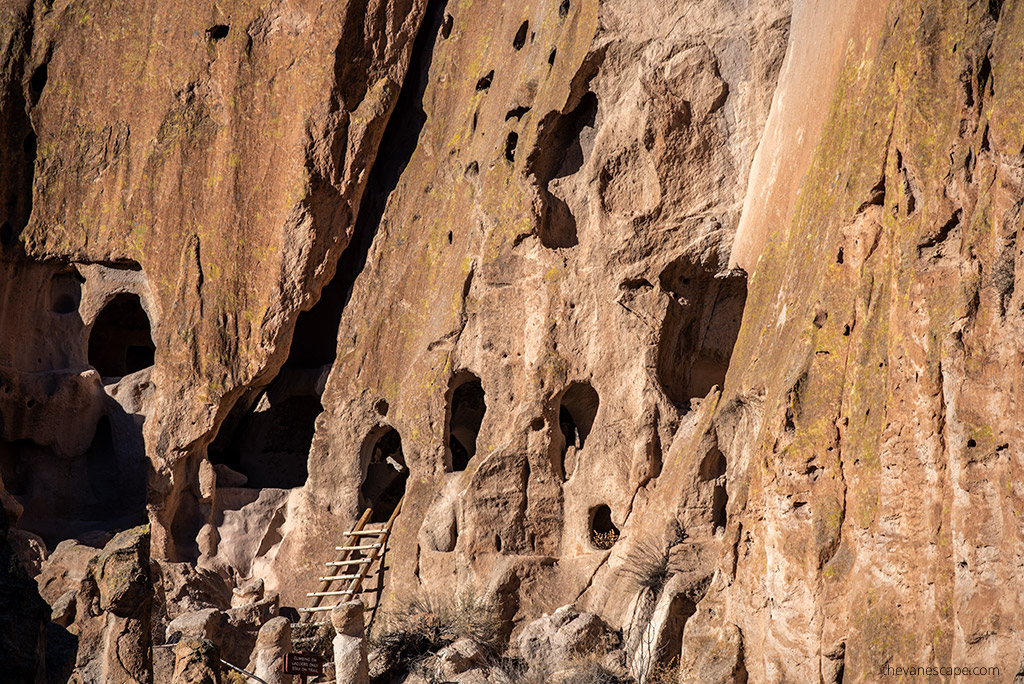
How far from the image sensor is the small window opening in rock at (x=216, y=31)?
18.3 m

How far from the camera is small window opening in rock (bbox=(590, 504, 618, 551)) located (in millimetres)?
13484

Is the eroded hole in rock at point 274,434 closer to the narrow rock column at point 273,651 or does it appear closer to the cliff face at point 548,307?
the cliff face at point 548,307

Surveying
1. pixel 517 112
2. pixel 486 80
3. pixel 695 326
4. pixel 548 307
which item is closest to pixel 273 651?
pixel 548 307

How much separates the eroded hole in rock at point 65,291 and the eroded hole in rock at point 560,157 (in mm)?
7806

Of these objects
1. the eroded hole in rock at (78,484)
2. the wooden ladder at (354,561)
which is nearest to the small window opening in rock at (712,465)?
the wooden ladder at (354,561)

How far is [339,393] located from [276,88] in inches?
180

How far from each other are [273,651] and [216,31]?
10321 mm

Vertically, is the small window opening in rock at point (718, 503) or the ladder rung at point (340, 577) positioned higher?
the small window opening in rock at point (718, 503)

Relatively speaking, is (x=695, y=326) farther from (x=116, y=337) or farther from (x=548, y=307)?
(x=116, y=337)

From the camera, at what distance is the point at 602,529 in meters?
14.4

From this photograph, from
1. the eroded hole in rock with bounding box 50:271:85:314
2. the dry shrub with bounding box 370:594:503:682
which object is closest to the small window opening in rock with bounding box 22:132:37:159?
the eroded hole in rock with bounding box 50:271:85:314

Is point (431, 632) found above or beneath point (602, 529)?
beneath

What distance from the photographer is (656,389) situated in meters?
13.2

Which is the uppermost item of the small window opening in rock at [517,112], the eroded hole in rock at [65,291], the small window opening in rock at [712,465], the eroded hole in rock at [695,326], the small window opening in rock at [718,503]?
the small window opening in rock at [517,112]
